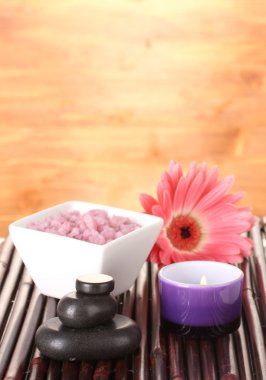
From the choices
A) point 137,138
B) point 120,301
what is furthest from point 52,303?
point 137,138

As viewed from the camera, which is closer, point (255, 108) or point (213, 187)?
point (213, 187)

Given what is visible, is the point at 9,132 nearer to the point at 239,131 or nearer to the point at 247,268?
the point at 239,131

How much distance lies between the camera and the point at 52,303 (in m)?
1.12

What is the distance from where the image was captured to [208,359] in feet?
3.00

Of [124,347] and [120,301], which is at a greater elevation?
[120,301]

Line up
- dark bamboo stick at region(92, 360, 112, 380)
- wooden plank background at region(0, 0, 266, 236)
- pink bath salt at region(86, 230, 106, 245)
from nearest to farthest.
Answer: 1. dark bamboo stick at region(92, 360, 112, 380)
2. pink bath salt at region(86, 230, 106, 245)
3. wooden plank background at region(0, 0, 266, 236)

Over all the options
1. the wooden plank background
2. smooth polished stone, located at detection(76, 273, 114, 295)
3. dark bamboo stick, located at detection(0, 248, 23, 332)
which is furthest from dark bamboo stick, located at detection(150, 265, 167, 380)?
the wooden plank background

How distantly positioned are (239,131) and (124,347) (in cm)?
161

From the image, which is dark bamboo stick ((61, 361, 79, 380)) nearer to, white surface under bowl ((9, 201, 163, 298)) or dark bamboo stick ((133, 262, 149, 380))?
dark bamboo stick ((133, 262, 149, 380))

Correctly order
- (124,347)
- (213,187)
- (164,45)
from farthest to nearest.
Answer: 1. (164,45)
2. (213,187)
3. (124,347)

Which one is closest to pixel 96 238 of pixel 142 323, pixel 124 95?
pixel 142 323

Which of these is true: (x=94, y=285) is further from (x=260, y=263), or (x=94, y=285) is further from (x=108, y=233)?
(x=260, y=263)

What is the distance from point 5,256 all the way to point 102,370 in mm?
528

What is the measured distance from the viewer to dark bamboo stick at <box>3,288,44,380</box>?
2.90ft
